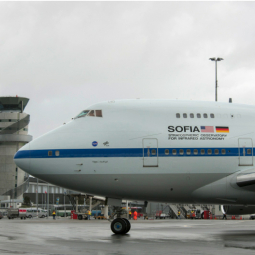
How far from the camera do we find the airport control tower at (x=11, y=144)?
457 ft

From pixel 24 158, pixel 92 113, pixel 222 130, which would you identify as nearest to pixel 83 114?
pixel 92 113

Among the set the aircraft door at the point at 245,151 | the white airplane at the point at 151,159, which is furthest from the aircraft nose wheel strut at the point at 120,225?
the aircraft door at the point at 245,151

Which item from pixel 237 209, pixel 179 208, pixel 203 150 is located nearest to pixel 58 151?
pixel 203 150

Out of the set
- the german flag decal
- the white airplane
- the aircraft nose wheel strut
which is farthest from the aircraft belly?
the german flag decal

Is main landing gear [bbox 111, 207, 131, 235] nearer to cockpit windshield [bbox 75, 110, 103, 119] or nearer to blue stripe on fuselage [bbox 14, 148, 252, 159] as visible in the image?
blue stripe on fuselage [bbox 14, 148, 252, 159]

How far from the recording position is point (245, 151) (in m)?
17.5

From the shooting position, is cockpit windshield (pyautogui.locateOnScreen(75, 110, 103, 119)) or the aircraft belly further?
cockpit windshield (pyautogui.locateOnScreen(75, 110, 103, 119))

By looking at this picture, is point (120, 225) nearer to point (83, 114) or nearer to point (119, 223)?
point (119, 223)

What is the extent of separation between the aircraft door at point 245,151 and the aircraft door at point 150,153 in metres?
3.67

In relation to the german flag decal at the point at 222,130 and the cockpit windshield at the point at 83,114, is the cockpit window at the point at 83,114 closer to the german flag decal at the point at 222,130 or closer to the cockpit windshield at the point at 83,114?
the cockpit windshield at the point at 83,114

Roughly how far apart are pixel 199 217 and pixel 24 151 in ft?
137

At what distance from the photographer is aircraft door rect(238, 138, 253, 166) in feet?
57.0

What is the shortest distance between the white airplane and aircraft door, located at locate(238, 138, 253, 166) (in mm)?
43

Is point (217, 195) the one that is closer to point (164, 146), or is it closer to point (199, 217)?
point (164, 146)
